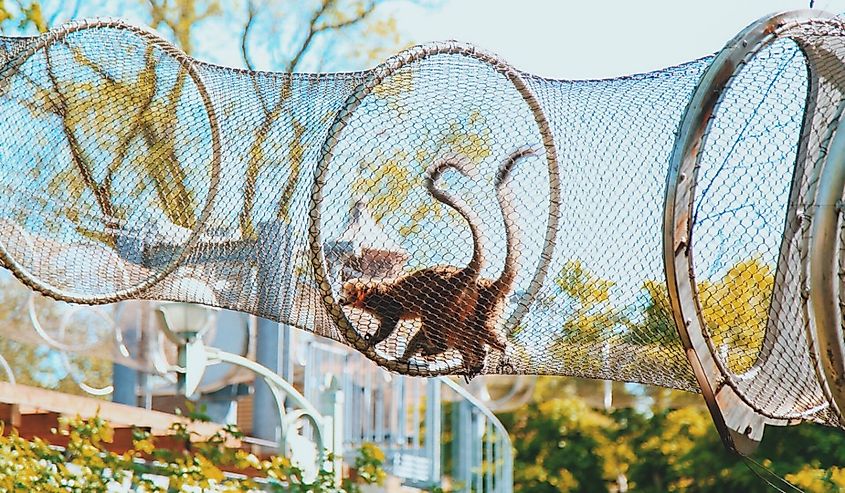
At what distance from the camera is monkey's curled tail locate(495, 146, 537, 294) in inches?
105

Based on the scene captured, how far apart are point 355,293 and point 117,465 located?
Result: 6.04ft

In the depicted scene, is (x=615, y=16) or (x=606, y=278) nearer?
(x=606, y=278)

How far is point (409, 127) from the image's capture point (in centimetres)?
269

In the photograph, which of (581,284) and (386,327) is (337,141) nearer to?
(386,327)

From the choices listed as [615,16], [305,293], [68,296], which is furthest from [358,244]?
[615,16]

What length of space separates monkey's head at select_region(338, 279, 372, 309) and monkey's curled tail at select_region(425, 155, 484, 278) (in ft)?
0.71

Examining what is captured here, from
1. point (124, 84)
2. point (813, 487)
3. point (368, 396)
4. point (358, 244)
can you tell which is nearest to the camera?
point (358, 244)

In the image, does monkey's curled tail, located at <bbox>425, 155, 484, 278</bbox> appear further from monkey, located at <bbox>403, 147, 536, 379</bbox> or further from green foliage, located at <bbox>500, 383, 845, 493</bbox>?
green foliage, located at <bbox>500, 383, 845, 493</bbox>

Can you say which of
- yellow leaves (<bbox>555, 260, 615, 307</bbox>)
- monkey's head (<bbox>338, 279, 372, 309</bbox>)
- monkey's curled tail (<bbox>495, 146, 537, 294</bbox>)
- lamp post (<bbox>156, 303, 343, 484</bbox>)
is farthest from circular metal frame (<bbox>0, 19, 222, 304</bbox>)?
lamp post (<bbox>156, 303, 343, 484</bbox>)

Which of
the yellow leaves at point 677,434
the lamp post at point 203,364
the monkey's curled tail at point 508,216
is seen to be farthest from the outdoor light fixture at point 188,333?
the yellow leaves at point 677,434

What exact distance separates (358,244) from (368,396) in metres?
4.30

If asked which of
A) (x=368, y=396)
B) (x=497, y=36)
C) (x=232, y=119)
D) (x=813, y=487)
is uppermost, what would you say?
(x=497, y=36)

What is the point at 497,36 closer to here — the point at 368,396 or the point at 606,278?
the point at 368,396

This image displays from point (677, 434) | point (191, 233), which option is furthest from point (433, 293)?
point (677, 434)
